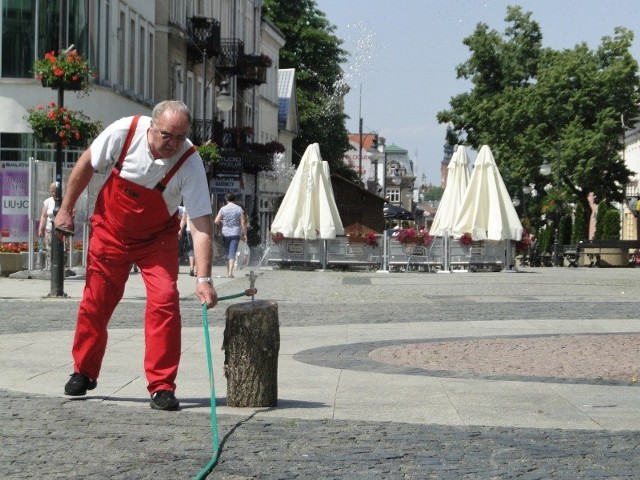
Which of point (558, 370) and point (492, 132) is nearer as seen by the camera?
point (558, 370)

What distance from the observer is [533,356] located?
1391 cm

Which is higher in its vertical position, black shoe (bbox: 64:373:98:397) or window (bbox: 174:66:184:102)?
window (bbox: 174:66:184:102)

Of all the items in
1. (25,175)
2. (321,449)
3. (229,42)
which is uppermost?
(229,42)

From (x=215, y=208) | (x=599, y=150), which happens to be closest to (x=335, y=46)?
(x=599, y=150)

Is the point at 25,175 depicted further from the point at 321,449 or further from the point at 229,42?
the point at 229,42

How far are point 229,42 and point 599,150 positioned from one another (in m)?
19.5

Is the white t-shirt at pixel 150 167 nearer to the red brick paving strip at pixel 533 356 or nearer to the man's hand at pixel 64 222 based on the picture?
the man's hand at pixel 64 222

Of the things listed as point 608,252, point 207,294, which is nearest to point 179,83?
point 608,252

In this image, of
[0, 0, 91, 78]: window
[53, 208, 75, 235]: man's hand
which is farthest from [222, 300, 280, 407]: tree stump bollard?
[0, 0, 91, 78]: window

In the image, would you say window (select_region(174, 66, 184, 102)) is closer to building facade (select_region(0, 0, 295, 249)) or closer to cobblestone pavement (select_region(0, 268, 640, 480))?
building facade (select_region(0, 0, 295, 249))

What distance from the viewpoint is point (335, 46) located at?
8588cm

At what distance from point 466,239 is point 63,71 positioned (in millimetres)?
18693

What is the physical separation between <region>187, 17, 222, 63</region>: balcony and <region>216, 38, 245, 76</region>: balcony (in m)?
5.97

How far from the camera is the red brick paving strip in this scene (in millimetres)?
12500
